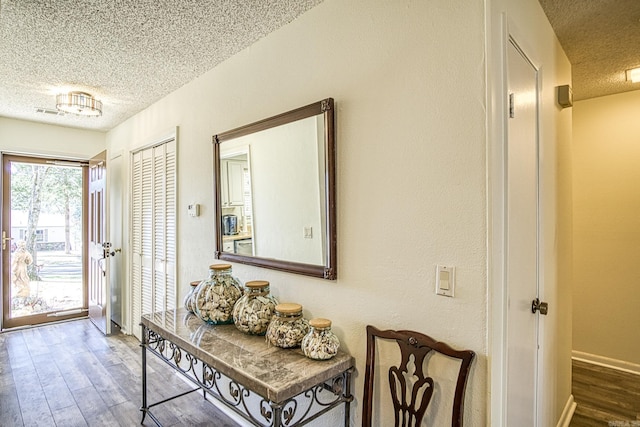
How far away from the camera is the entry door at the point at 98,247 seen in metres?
3.85

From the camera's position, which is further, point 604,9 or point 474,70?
point 604,9

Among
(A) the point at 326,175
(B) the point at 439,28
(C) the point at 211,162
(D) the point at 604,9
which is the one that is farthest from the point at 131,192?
(D) the point at 604,9

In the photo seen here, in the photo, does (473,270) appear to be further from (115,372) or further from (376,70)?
(115,372)

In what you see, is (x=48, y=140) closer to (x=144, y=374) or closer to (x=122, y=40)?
(x=122, y=40)

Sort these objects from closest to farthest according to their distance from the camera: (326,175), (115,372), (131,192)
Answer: (326,175)
(115,372)
(131,192)

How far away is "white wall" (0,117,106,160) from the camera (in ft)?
12.9

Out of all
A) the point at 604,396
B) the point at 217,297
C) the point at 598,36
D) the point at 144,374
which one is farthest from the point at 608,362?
the point at 144,374

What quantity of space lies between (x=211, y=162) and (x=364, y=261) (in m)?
1.55

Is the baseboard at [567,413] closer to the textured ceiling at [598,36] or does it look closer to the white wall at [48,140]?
the textured ceiling at [598,36]

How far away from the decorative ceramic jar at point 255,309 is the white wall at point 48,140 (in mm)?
3450

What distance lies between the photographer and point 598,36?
198cm

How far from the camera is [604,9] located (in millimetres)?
1706

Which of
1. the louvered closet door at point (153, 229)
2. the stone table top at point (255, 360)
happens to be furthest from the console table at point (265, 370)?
the louvered closet door at point (153, 229)

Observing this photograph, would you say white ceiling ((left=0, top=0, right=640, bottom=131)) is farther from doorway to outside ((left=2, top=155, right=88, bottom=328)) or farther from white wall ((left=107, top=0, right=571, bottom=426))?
doorway to outside ((left=2, top=155, right=88, bottom=328))
